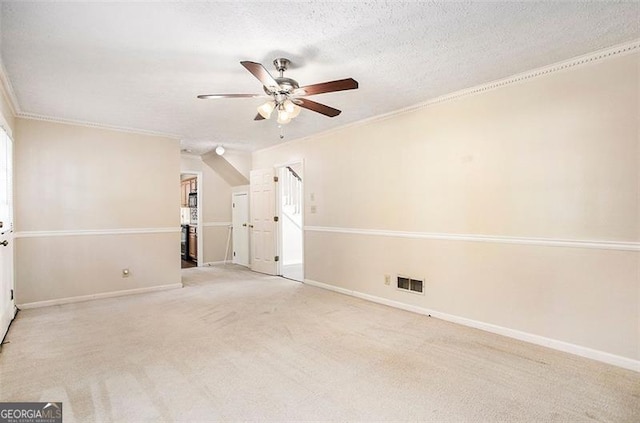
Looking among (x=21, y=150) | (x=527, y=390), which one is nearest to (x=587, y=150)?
(x=527, y=390)

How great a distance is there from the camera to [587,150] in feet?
8.67

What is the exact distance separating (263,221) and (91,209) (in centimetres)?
269

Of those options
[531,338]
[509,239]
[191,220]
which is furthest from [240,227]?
[531,338]

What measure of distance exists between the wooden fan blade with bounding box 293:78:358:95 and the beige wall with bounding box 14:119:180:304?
11.2ft

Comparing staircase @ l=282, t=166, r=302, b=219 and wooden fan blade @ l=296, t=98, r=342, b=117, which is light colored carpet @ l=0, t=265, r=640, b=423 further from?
staircase @ l=282, t=166, r=302, b=219

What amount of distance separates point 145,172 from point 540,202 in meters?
5.03

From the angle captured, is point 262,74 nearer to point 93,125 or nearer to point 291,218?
point 93,125

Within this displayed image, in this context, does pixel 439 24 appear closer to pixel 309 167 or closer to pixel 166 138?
pixel 309 167

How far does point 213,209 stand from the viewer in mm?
7289

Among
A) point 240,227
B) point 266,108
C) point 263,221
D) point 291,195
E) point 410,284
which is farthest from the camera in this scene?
point 291,195

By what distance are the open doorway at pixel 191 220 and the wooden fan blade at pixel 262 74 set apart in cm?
513

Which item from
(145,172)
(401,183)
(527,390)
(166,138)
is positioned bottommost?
(527,390)

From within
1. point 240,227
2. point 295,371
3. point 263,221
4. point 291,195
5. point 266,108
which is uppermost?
point 266,108

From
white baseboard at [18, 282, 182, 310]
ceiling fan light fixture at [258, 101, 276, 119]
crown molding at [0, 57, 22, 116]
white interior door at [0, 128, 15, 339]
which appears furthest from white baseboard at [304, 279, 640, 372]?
crown molding at [0, 57, 22, 116]
